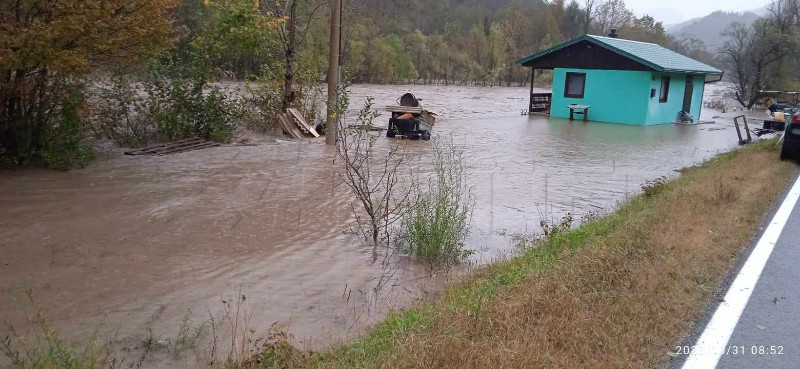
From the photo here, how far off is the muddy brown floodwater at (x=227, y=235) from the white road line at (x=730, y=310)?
2.76 metres

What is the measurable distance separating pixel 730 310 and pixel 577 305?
1286 millimetres

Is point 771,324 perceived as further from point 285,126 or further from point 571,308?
point 285,126

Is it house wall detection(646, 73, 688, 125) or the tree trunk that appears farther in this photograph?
house wall detection(646, 73, 688, 125)

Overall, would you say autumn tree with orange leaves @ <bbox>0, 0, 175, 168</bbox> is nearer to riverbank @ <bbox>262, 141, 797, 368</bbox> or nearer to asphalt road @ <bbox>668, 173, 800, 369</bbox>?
riverbank @ <bbox>262, 141, 797, 368</bbox>

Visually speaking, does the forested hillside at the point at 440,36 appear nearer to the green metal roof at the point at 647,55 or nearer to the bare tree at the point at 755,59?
the green metal roof at the point at 647,55

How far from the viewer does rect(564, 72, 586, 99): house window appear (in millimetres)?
30812

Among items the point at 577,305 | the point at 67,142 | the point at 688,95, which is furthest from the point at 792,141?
the point at 688,95

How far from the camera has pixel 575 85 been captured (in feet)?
102

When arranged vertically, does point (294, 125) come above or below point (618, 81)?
below

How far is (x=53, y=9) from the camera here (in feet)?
34.1

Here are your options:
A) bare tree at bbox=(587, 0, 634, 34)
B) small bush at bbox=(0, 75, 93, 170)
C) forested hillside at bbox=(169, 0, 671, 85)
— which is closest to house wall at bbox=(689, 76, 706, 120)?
forested hillside at bbox=(169, 0, 671, 85)

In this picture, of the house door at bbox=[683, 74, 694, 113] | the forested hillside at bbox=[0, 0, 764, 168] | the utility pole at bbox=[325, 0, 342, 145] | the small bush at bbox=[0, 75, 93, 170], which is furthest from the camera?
the house door at bbox=[683, 74, 694, 113]

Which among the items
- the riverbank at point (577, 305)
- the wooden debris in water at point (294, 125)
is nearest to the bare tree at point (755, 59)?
the wooden debris in water at point (294, 125)

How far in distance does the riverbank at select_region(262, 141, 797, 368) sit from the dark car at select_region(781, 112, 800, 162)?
7.45 meters
